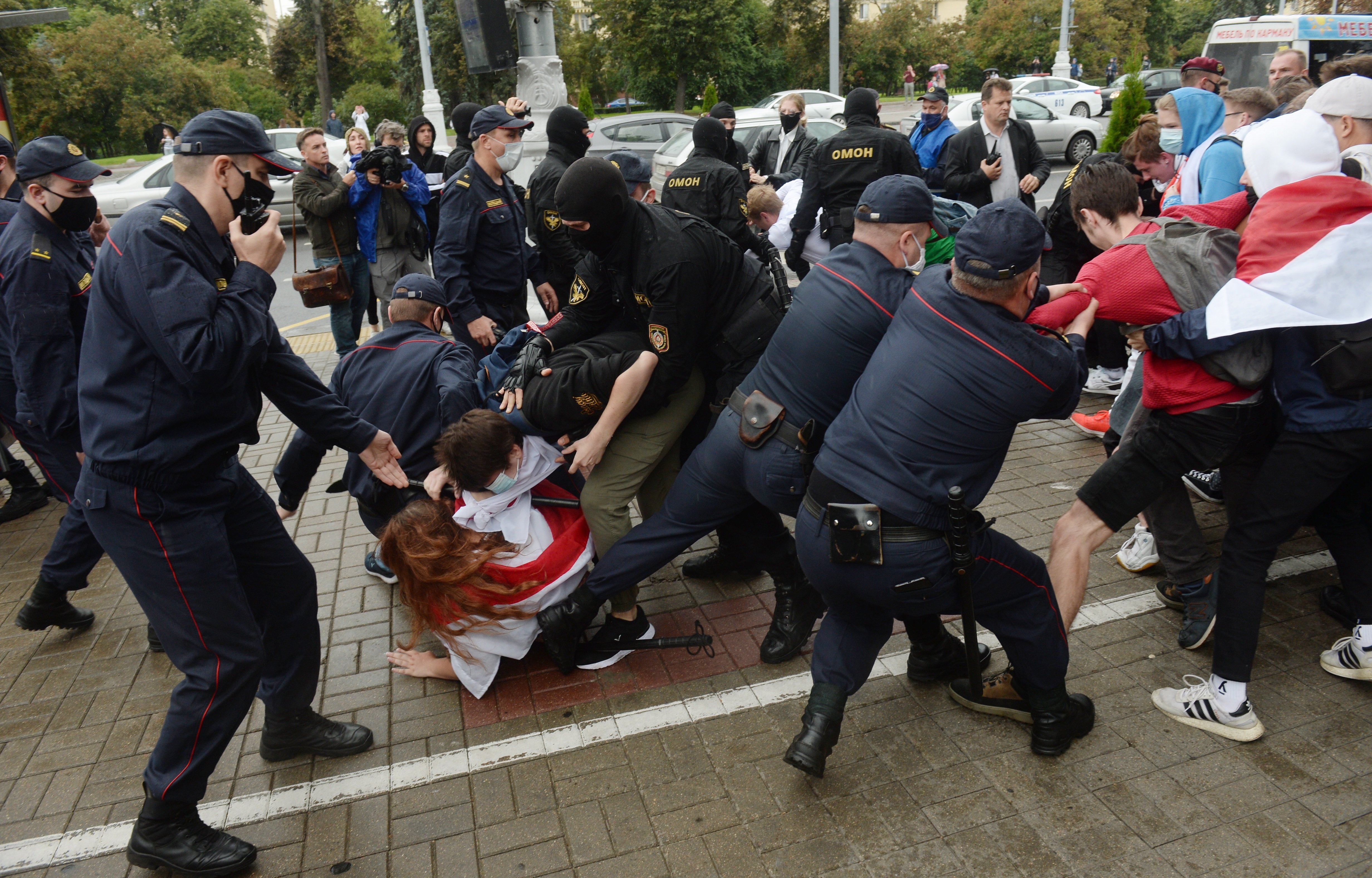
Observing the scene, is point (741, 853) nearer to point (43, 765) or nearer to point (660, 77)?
point (43, 765)

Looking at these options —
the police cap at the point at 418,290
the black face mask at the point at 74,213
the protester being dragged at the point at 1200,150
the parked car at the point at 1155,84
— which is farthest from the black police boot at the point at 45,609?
the parked car at the point at 1155,84

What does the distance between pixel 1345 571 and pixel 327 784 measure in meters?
3.74

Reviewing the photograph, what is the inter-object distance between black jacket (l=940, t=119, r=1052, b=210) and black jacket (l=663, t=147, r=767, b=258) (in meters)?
2.53

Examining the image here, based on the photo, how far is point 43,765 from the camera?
3.41m

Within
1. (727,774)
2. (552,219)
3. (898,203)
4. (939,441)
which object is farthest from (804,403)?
(552,219)

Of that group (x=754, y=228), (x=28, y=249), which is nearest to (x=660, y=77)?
(x=754, y=228)

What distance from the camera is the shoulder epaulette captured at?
2619mm

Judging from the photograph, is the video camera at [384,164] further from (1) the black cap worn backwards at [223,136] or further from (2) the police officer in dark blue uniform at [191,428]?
(1) the black cap worn backwards at [223,136]

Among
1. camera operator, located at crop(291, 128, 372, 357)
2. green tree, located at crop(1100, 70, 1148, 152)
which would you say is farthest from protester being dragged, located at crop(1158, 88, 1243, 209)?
camera operator, located at crop(291, 128, 372, 357)

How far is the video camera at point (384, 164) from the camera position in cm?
700

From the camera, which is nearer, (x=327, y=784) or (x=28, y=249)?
(x=327, y=784)

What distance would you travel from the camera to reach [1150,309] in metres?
3.10

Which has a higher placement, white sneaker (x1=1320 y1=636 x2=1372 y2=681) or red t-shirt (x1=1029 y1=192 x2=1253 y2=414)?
red t-shirt (x1=1029 y1=192 x2=1253 y2=414)

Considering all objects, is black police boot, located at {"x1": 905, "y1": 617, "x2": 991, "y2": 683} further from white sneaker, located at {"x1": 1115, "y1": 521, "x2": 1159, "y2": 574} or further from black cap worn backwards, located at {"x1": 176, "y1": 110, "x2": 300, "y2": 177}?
black cap worn backwards, located at {"x1": 176, "y1": 110, "x2": 300, "y2": 177}
